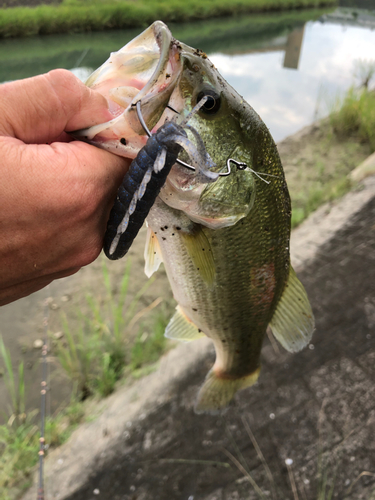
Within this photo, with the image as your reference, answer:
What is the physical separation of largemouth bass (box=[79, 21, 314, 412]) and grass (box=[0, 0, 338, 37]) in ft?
57.9

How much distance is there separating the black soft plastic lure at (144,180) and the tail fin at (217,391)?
1.23 metres

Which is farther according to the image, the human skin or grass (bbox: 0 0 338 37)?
grass (bbox: 0 0 338 37)

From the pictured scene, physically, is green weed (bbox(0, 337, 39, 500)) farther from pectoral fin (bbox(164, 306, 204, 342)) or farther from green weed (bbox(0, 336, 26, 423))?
pectoral fin (bbox(164, 306, 204, 342))

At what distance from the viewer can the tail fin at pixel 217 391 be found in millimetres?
1868

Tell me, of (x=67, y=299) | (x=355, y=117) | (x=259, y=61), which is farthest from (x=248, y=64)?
(x=67, y=299)

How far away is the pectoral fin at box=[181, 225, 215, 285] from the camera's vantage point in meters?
1.33

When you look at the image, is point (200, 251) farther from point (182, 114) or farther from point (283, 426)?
point (283, 426)

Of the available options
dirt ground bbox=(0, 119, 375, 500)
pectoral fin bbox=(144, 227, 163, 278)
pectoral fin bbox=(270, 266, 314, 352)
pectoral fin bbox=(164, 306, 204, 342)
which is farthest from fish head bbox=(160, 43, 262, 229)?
dirt ground bbox=(0, 119, 375, 500)

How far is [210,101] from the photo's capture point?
109 cm

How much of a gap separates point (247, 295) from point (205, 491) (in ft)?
3.84

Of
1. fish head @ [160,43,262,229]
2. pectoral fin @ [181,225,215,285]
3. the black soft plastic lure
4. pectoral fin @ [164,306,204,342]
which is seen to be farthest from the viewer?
pectoral fin @ [164,306,204,342]

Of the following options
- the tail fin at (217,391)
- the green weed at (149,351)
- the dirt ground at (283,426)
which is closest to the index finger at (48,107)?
the tail fin at (217,391)

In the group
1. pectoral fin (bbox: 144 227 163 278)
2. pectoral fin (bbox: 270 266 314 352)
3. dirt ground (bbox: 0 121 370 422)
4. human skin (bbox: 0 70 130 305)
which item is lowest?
dirt ground (bbox: 0 121 370 422)

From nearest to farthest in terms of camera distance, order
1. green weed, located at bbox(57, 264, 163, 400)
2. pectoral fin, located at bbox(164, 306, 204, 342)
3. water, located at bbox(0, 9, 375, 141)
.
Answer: pectoral fin, located at bbox(164, 306, 204, 342)
green weed, located at bbox(57, 264, 163, 400)
water, located at bbox(0, 9, 375, 141)
